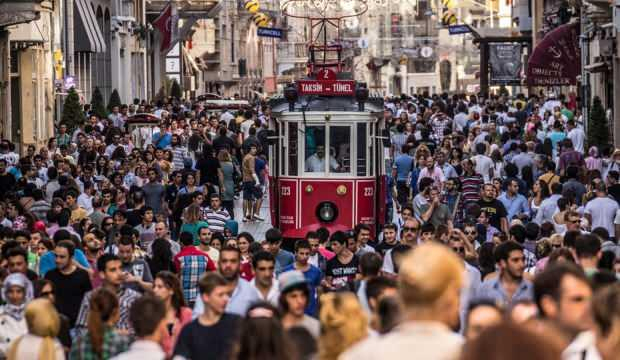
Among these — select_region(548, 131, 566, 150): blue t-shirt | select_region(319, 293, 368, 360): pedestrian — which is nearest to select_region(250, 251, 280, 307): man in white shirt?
select_region(319, 293, 368, 360): pedestrian

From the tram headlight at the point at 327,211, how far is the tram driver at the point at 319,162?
1.50 feet

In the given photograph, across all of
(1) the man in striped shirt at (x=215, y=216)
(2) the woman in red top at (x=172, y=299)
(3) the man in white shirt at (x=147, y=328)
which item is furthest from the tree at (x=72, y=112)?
(3) the man in white shirt at (x=147, y=328)

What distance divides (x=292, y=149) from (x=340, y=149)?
A: 628 mm

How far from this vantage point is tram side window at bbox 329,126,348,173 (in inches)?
966

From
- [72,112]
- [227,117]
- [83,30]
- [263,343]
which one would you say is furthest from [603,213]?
[83,30]

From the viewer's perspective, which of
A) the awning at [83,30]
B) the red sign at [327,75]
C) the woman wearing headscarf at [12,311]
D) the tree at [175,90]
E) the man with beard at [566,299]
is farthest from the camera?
the tree at [175,90]

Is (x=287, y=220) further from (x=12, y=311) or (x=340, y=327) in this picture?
(x=340, y=327)

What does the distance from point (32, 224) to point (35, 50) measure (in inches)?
934

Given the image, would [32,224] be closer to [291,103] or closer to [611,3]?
[291,103]

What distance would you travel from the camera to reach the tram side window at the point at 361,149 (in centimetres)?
2462

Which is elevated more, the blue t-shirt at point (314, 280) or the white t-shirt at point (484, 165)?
the white t-shirt at point (484, 165)

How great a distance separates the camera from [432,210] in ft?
74.4

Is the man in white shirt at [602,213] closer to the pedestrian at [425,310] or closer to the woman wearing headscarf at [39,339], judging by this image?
the woman wearing headscarf at [39,339]

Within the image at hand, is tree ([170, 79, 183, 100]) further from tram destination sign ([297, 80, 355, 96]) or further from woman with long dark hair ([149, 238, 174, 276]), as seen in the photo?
woman with long dark hair ([149, 238, 174, 276])
